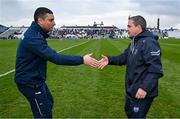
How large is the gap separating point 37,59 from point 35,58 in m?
0.04

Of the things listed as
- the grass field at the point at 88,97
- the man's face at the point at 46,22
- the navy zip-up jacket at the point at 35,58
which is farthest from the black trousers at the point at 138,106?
the grass field at the point at 88,97

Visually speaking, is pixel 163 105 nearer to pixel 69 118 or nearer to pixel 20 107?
pixel 69 118

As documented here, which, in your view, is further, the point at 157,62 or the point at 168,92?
the point at 168,92

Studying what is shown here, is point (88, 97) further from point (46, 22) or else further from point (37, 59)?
point (46, 22)

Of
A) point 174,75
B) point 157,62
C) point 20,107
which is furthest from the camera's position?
point 174,75

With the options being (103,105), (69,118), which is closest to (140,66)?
(69,118)

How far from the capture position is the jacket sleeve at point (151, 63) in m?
6.76

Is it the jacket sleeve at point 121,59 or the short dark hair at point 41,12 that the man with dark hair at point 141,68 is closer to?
the jacket sleeve at point 121,59

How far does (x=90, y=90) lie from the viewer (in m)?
14.2

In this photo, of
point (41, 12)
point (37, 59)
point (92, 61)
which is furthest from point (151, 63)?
point (41, 12)

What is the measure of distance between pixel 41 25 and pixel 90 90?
7432 millimetres

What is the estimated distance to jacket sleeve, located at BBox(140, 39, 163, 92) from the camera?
22.2 ft

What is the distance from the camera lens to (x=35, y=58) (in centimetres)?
703

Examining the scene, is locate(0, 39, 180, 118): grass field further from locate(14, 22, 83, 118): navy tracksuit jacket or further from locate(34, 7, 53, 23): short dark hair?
locate(34, 7, 53, 23): short dark hair
